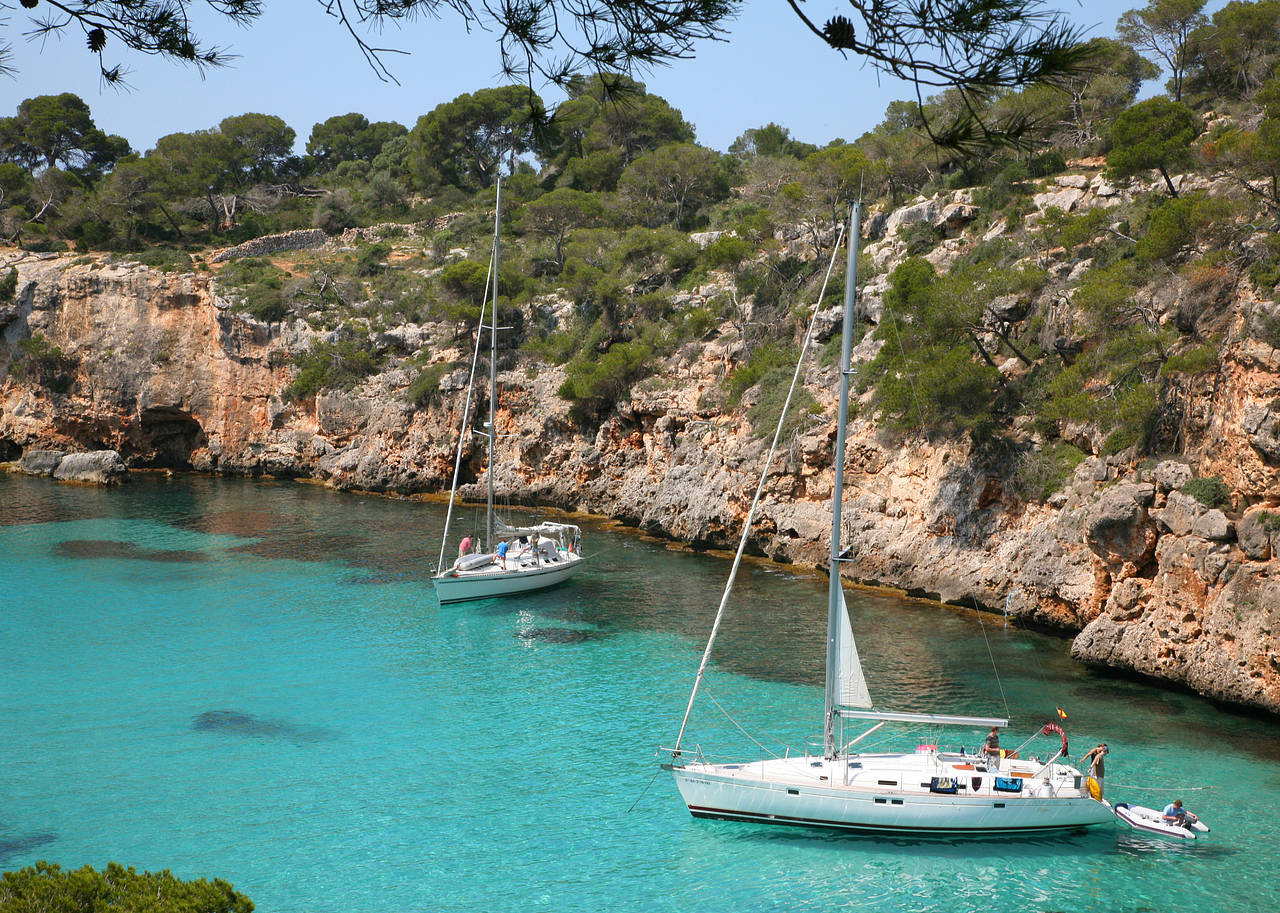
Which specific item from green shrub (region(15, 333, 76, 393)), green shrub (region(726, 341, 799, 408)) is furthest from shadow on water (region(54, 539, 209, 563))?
green shrub (region(15, 333, 76, 393))

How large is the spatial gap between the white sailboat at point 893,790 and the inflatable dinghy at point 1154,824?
1.14ft

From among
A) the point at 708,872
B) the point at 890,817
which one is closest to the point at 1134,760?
the point at 890,817

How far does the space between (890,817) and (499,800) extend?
6.43 meters

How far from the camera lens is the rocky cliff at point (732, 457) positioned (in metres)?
20.5

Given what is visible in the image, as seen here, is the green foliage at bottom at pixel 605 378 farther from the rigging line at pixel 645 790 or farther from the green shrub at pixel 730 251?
the rigging line at pixel 645 790

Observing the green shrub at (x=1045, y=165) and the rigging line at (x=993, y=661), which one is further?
the green shrub at (x=1045, y=165)

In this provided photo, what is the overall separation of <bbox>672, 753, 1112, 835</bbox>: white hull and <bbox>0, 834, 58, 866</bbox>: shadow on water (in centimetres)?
974

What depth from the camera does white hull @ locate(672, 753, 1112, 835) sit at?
1445 centimetres

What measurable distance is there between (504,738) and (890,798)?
7.71 meters

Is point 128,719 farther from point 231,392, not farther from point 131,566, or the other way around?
point 231,392

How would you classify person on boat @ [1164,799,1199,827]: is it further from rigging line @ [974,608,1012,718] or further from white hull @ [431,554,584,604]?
white hull @ [431,554,584,604]

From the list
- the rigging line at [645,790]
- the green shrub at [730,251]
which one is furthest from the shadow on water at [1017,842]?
the green shrub at [730,251]

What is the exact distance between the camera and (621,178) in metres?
57.7

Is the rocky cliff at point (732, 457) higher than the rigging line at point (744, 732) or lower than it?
higher
